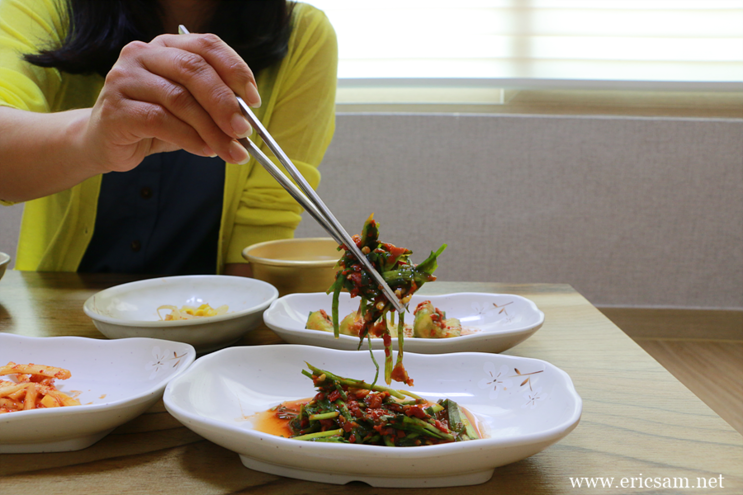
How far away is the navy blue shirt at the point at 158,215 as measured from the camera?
65.6 inches

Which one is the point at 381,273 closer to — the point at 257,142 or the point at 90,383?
the point at 90,383

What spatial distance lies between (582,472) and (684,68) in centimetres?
268

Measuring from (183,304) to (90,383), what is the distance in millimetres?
398

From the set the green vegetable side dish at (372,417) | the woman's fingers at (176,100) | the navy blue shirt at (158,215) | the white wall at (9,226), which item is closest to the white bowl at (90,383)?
the green vegetable side dish at (372,417)

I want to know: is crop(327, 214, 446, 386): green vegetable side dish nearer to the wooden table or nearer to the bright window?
the wooden table

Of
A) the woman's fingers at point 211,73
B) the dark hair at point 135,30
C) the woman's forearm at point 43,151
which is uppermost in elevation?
the dark hair at point 135,30

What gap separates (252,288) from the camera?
48.0 inches

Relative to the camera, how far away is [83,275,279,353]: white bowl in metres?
0.93

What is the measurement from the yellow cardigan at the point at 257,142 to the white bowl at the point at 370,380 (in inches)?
36.2

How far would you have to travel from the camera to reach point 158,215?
1.70 meters

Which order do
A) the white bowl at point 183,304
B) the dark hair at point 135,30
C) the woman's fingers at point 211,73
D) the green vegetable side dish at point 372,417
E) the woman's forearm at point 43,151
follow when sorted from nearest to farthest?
the green vegetable side dish at point 372,417
the woman's fingers at point 211,73
the white bowl at point 183,304
the woman's forearm at point 43,151
the dark hair at point 135,30

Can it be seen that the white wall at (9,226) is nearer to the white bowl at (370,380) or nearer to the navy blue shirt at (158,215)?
the navy blue shirt at (158,215)

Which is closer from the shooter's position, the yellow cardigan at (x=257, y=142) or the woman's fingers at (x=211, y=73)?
the woman's fingers at (x=211, y=73)

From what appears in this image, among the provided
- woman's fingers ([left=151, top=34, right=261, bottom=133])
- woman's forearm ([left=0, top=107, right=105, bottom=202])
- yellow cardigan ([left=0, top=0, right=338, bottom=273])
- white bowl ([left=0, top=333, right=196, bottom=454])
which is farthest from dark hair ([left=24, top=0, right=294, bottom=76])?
white bowl ([left=0, top=333, right=196, bottom=454])
